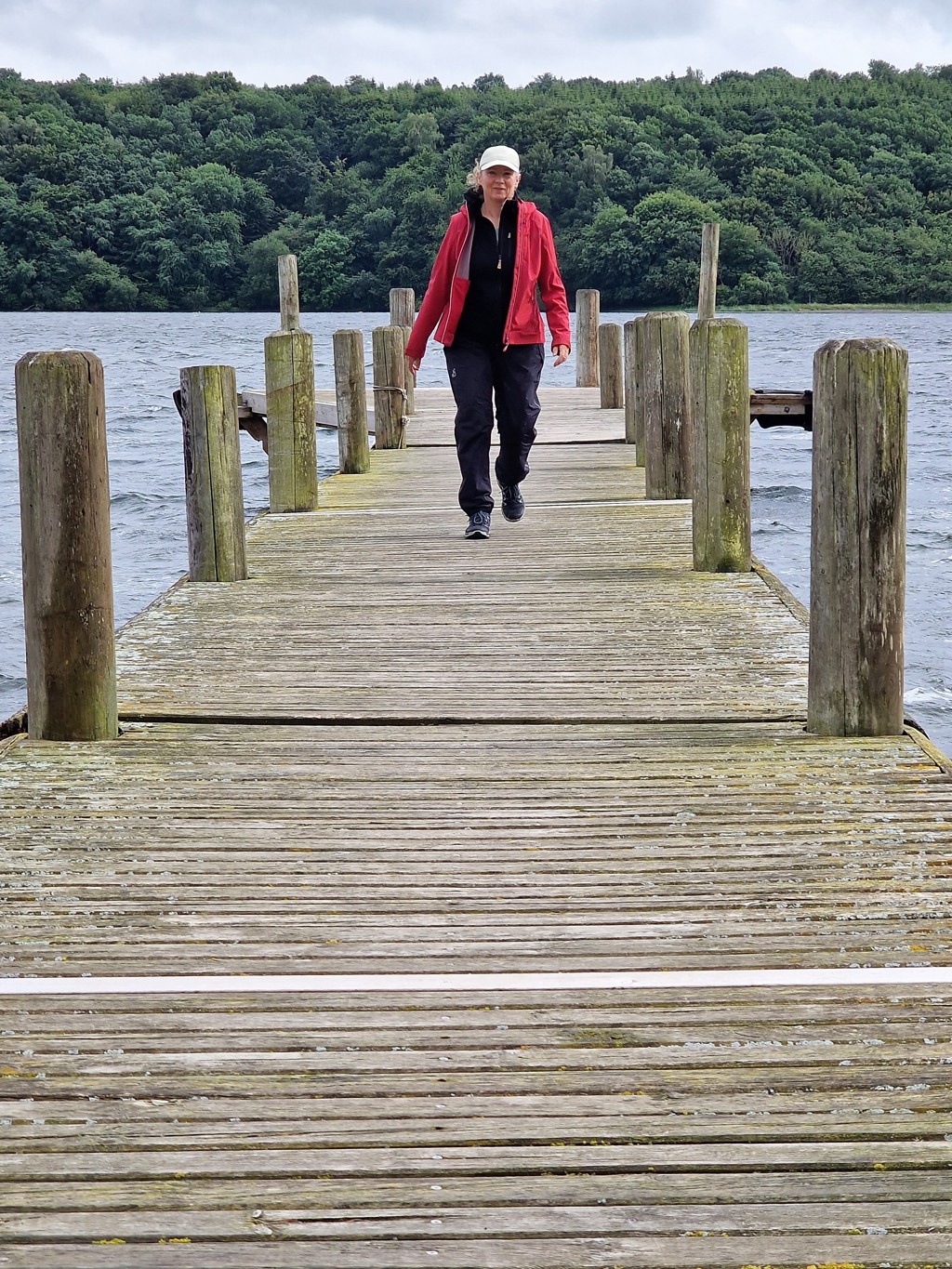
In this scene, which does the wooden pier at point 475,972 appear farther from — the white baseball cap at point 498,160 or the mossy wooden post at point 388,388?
the mossy wooden post at point 388,388

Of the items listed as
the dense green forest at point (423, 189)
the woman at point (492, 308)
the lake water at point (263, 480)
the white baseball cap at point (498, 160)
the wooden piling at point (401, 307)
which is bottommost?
the lake water at point (263, 480)

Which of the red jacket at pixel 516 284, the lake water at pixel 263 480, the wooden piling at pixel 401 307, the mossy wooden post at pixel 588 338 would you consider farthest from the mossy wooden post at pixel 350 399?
the mossy wooden post at pixel 588 338

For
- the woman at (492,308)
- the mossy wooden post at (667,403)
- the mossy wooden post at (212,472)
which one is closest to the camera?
the mossy wooden post at (212,472)

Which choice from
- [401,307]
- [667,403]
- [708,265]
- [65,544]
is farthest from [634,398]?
[65,544]

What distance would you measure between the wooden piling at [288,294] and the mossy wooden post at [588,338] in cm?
1196

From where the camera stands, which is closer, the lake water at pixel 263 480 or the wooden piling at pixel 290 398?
the wooden piling at pixel 290 398

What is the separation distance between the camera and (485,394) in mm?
7719

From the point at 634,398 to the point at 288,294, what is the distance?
374 cm

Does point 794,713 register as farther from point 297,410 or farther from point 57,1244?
point 297,410

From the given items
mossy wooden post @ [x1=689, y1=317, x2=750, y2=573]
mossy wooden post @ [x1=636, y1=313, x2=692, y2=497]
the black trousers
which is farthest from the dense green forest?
mossy wooden post @ [x1=689, y1=317, x2=750, y2=573]

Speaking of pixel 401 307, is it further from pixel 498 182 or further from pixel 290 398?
pixel 498 182

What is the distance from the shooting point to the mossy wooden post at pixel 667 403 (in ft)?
27.5

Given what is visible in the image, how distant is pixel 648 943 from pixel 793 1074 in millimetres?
543

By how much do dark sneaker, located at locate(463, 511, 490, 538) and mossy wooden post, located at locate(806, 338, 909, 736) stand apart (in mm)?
3825
